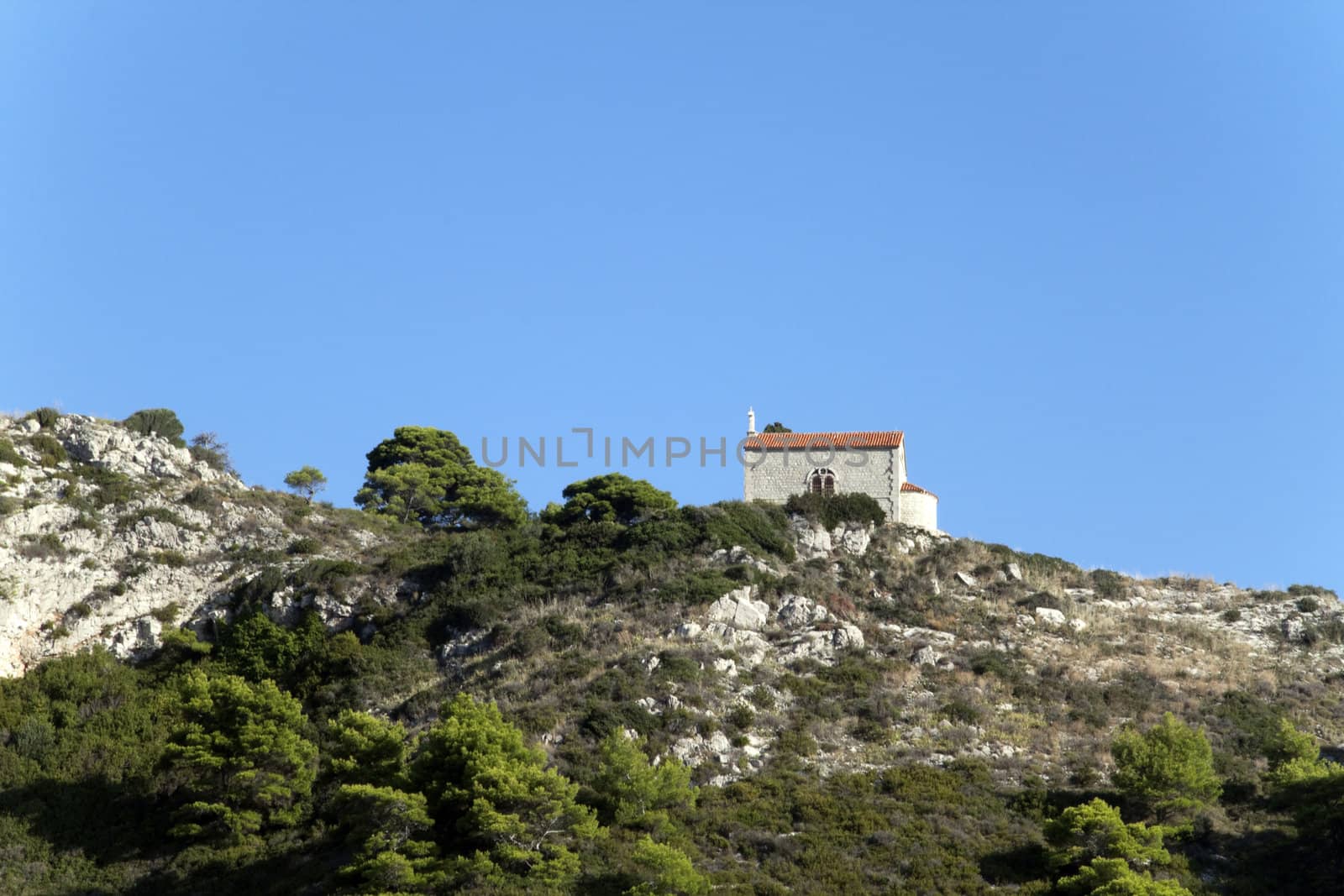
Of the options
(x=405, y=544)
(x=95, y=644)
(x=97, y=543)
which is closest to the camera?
(x=95, y=644)

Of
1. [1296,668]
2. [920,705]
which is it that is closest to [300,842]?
[920,705]

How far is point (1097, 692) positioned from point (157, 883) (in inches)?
1176

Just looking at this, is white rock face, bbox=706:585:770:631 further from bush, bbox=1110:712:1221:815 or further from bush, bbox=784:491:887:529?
bush, bbox=1110:712:1221:815

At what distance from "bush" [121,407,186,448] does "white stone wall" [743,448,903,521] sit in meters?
26.8

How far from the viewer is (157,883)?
116 feet

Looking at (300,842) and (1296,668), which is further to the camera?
(1296,668)

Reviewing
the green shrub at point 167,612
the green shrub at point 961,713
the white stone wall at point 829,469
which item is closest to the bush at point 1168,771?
the green shrub at point 961,713

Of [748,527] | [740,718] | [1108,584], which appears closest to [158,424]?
[748,527]

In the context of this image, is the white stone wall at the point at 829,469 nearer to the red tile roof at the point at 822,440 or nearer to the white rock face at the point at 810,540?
the red tile roof at the point at 822,440

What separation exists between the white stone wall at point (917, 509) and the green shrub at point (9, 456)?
125ft

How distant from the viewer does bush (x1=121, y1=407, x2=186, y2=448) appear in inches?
2440

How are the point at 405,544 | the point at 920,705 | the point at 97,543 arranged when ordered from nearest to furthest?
the point at 920,705, the point at 97,543, the point at 405,544

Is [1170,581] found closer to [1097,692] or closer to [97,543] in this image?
[1097,692]

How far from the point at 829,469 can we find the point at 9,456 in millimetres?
34971
